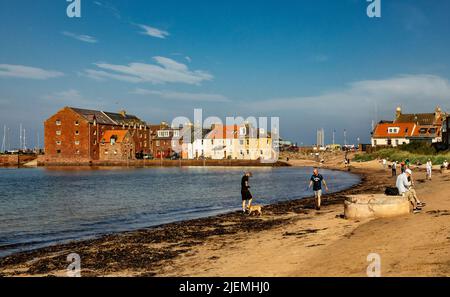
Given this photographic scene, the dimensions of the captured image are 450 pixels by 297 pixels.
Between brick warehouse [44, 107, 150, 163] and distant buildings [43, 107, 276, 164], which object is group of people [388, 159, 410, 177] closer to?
distant buildings [43, 107, 276, 164]

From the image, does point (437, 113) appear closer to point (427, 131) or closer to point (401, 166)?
point (427, 131)

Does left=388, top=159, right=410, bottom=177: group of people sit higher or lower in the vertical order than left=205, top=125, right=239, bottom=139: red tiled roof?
lower

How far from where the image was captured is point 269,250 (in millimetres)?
13648

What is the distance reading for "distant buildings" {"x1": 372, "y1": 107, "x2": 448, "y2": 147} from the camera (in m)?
97.9

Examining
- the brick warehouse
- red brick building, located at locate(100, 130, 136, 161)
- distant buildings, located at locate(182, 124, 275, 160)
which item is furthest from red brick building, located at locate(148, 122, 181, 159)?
red brick building, located at locate(100, 130, 136, 161)

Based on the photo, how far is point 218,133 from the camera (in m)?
125

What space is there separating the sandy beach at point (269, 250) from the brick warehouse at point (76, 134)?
10377cm

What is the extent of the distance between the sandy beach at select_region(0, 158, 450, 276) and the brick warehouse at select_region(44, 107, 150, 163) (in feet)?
340

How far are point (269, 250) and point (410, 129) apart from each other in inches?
3803

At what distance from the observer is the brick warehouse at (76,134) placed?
388 ft

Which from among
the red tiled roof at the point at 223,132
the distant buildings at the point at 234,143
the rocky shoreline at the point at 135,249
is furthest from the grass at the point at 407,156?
the rocky shoreline at the point at 135,249

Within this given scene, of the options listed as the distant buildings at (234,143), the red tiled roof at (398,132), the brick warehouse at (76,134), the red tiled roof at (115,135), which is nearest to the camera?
the red tiled roof at (398,132)

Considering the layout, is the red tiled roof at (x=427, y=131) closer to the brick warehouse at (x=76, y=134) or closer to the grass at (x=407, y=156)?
the grass at (x=407, y=156)
